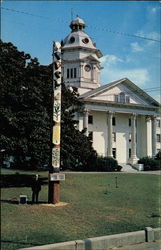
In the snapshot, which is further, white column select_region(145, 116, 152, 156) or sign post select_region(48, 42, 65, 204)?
white column select_region(145, 116, 152, 156)

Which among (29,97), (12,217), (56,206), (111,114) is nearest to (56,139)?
(56,206)

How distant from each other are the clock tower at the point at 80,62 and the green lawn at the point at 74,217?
31.8m

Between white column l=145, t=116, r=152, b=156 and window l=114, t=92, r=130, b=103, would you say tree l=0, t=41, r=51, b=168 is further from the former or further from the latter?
white column l=145, t=116, r=152, b=156

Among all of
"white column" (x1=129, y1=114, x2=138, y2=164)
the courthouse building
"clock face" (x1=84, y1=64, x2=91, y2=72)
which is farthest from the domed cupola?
"white column" (x1=129, y1=114, x2=138, y2=164)

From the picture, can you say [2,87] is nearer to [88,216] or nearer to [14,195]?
[14,195]

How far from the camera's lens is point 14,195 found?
44.4 feet

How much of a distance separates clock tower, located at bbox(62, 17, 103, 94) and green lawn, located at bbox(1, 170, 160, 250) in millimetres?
31803

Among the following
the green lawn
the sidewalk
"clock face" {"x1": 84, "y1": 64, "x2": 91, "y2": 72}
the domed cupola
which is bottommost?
the sidewalk

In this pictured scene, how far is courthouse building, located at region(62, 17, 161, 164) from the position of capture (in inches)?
1531

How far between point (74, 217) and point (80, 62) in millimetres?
37130

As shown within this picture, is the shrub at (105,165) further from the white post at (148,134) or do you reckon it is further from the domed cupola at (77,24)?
the domed cupola at (77,24)

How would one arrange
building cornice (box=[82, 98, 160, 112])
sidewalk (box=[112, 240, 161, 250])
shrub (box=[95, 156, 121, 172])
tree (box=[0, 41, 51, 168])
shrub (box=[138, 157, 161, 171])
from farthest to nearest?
1. building cornice (box=[82, 98, 160, 112])
2. shrub (box=[138, 157, 161, 171])
3. shrub (box=[95, 156, 121, 172])
4. tree (box=[0, 41, 51, 168])
5. sidewalk (box=[112, 240, 161, 250])

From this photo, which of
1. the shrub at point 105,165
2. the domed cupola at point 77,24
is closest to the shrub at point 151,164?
the shrub at point 105,165

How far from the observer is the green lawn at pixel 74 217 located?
24.7 ft
